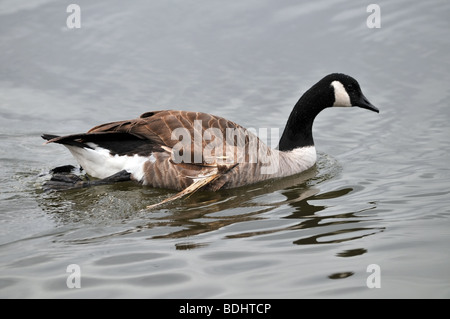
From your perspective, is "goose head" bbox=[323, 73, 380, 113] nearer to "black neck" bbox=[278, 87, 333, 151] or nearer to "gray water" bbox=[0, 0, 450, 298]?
"black neck" bbox=[278, 87, 333, 151]

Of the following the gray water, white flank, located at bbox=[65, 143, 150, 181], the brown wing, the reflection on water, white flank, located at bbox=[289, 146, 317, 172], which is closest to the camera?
the gray water

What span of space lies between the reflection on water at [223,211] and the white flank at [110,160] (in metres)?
0.21

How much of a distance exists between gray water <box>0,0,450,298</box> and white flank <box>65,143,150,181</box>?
0.28 meters

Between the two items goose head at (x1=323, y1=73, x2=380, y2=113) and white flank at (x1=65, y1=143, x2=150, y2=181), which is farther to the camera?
goose head at (x1=323, y1=73, x2=380, y2=113)

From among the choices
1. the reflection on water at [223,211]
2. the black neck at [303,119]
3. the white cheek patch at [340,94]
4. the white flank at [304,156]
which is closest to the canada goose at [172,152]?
the reflection on water at [223,211]

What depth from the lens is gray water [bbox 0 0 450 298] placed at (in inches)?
207

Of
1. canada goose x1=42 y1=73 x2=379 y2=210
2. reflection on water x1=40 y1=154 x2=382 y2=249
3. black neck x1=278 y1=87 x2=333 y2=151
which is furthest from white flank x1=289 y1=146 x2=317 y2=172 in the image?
canada goose x1=42 y1=73 x2=379 y2=210

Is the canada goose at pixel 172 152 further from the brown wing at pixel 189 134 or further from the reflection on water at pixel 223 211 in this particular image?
the reflection on water at pixel 223 211

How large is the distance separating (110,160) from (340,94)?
3.26 meters

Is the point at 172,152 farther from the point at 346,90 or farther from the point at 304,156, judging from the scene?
the point at 346,90

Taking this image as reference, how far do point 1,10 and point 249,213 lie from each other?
7858 mm

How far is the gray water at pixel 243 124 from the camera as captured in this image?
207 inches
